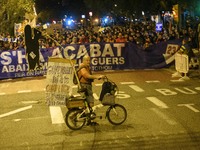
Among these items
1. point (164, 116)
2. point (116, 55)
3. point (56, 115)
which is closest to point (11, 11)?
point (116, 55)

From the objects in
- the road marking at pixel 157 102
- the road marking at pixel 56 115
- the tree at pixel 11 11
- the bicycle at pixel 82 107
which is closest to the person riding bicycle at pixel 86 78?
the bicycle at pixel 82 107

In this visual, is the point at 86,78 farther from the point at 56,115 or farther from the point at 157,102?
the point at 157,102

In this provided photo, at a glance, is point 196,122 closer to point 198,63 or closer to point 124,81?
point 124,81

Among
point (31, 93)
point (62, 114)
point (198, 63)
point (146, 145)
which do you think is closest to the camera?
point (146, 145)

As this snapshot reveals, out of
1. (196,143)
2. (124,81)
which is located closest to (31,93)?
(124,81)

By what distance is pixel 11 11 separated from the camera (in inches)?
1211

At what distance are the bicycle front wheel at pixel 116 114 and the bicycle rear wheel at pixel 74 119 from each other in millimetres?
630

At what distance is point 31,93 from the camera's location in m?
15.1

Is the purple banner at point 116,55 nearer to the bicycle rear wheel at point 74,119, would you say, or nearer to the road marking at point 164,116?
the road marking at point 164,116

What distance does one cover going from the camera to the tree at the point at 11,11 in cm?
2992

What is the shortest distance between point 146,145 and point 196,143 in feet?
3.08

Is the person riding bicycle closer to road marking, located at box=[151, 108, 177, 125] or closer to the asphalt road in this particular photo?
the asphalt road

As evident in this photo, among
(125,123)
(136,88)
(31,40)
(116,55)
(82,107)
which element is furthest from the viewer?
(116,55)

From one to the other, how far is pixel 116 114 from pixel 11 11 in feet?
74.4
